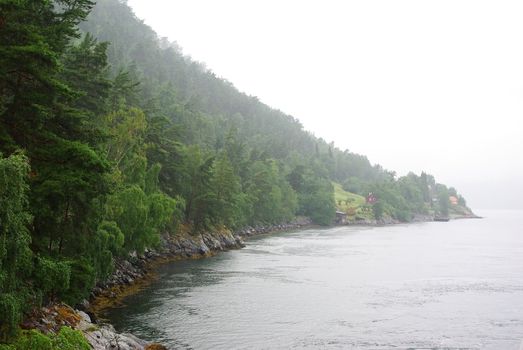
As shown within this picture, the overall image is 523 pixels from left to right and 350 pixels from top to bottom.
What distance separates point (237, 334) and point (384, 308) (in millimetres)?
17338

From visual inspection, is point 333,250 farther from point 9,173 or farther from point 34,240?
point 9,173

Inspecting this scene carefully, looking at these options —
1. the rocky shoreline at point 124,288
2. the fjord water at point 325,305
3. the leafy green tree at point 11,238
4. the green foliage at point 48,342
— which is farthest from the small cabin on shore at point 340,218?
the leafy green tree at point 11,238

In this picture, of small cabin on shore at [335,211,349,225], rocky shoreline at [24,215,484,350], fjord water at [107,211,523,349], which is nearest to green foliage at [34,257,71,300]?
rocky shoreline at [24,215,484,350]

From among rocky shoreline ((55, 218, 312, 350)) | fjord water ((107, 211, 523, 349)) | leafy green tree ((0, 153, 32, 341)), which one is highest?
leafy green tree ((0, 153, 32, 341))

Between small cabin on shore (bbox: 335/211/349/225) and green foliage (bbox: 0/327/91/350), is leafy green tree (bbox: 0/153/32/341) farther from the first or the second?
small cabin on shore (bbox: 335/211/349/225)

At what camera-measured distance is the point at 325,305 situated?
47.0 m

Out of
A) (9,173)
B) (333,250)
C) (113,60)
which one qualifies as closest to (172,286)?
(9,173)

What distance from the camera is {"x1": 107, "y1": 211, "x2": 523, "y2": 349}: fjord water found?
117 feet

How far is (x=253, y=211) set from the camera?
131 m

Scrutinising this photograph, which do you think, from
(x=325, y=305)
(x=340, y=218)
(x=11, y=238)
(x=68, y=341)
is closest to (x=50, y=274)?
(x=68, y=341)

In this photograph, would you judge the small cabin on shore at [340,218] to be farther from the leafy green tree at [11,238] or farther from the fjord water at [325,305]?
the leafy green tree at [11,238]

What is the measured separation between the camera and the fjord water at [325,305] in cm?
3553

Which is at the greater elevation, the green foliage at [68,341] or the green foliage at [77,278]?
the green foliage at [77,278]

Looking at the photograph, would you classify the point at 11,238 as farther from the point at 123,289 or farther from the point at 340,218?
the point at 340,218
